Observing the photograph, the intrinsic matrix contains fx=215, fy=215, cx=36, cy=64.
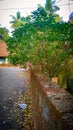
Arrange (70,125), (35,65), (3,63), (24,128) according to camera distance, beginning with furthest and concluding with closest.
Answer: (3,63) → (35,65) → (24,128) → (70,125)

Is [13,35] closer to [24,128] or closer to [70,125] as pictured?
[24,128]

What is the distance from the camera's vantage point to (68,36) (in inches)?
339

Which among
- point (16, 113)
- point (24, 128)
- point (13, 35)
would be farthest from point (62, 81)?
point (13, 35)

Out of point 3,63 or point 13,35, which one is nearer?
point 13,35

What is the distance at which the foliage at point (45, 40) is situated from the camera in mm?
9094

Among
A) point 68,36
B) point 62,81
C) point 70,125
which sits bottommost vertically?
point 62,81

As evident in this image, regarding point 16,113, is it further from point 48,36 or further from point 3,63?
point 3,63

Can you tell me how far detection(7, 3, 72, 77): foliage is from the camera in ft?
29.8

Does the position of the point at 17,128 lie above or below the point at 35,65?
below

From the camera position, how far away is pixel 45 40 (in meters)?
9.65

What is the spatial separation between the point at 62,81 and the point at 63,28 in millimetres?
2718

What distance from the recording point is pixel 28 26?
9.49 m

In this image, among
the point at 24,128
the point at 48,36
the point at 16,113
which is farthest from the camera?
the point at 48,36

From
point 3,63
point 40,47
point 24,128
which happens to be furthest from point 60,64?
point 3,63
